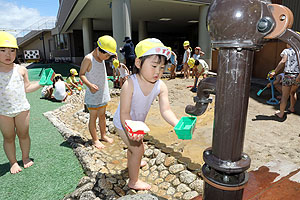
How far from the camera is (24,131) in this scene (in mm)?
2672

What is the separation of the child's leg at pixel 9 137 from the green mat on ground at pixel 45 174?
9 cm

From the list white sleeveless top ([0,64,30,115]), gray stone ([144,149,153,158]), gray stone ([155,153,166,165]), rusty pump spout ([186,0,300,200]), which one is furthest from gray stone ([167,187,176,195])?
white sleeveless top ([0,64,30,115])

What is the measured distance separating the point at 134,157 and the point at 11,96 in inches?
63.9

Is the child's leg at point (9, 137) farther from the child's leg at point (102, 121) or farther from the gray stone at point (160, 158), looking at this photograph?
the gray stone at point (160, 158)

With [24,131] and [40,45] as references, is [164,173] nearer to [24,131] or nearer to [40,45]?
[24,131]

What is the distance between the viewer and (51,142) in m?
3.55

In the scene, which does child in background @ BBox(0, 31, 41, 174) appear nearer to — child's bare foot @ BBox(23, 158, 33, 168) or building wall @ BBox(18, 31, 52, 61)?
child's bare foot @ BBox(23, 158, 33, 168)

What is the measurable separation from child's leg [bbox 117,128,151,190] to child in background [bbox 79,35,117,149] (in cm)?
123

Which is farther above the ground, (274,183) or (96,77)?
(96,77)

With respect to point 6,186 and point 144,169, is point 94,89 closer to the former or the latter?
point 144,169

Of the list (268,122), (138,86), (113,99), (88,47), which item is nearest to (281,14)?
(138,86)

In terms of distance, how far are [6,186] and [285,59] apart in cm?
508

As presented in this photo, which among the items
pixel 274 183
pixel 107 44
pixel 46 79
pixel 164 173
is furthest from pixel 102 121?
pixel 274 183

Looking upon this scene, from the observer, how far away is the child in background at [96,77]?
114 inches
